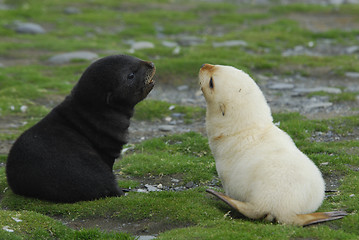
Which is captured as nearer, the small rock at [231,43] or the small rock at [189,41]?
the small rock at [231,43]

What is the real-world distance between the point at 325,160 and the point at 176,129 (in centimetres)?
460

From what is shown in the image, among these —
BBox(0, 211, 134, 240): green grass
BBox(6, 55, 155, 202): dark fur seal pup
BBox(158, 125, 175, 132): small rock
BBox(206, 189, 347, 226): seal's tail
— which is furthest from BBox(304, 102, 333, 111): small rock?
BBox(0, 211, 134, 240): green grass

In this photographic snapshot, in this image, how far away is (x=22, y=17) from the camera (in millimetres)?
30688

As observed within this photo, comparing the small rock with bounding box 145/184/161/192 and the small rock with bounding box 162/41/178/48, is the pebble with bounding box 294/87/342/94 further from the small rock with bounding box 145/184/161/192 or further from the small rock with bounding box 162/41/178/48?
the small rock with bounding box 145/184/161/192

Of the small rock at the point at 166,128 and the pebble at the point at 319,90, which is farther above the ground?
the pebble at the point at 319,90

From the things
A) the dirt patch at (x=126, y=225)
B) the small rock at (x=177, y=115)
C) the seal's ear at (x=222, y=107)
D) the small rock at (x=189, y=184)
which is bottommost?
the small rock at (x=189, y=184)

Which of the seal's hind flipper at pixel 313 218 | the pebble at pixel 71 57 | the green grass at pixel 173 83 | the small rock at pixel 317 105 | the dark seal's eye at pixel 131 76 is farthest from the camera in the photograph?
the pebble at pixel 71 57

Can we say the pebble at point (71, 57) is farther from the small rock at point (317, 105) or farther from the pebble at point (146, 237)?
the pebble at point (146, 237)

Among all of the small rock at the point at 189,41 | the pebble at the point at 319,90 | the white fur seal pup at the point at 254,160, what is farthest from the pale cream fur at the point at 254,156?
the small rock at the point at 189,41

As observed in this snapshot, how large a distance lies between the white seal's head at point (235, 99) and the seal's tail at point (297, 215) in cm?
111

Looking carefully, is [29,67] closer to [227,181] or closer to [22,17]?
[22,17]

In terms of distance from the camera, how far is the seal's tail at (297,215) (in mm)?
7004

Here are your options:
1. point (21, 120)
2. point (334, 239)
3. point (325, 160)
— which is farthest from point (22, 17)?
point (334, 239)

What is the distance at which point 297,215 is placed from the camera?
23.1 ft
